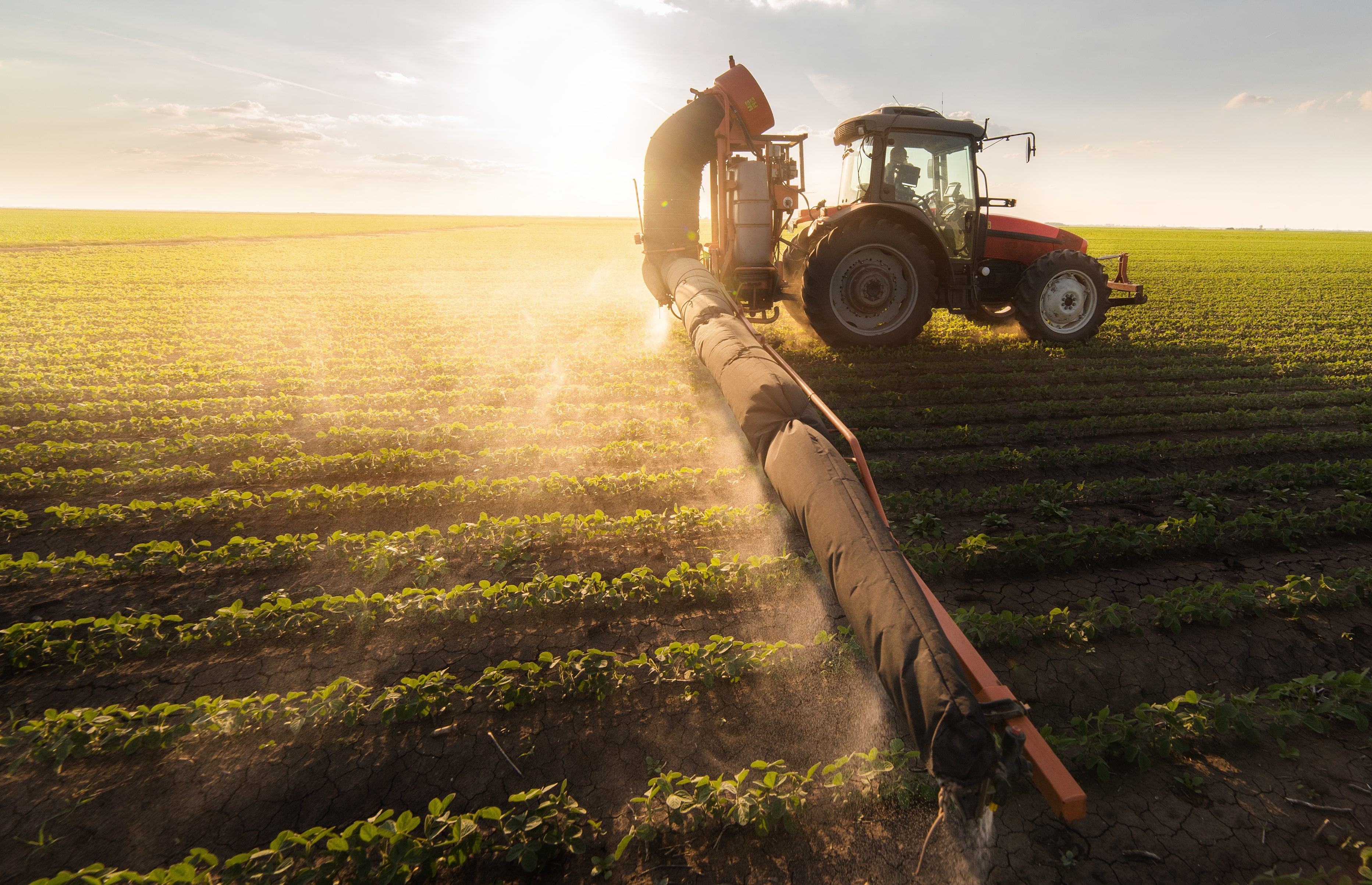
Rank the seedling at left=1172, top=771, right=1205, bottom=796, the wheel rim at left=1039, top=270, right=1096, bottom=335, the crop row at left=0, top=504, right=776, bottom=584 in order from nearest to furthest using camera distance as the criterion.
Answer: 1. the seedling at left=1172, top=771, right=1205, bottom=796
2. the crop row at left=0, top=504, right=776, bottom=584
3. the wheel rim at left=1039, top=270, right=1096, bottom=335

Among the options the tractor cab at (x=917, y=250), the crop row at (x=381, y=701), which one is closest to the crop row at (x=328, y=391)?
the tractor cab at (x=917, y=250)

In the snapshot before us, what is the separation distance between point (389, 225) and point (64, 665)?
83954 millimetres

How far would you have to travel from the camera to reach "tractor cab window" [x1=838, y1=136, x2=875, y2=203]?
829 centimetres

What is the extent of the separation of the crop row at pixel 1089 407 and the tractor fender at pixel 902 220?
7.69 ft

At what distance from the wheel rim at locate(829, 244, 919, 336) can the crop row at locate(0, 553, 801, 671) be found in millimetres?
5327

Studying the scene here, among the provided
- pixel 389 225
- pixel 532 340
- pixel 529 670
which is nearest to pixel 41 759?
pixel 529 670

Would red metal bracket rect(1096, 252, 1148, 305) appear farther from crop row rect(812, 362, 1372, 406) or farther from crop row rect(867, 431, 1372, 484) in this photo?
crop row rect(867, 431, 1372, 484)

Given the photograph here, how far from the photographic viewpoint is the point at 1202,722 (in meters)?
2.68

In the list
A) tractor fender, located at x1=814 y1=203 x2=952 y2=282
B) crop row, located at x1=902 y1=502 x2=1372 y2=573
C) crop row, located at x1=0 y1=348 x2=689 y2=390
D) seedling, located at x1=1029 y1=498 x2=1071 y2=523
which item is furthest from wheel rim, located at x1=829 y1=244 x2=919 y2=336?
crop row, located at x1=902 y1=502 x2=1372 y2=573

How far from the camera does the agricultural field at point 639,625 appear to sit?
2.37 meters

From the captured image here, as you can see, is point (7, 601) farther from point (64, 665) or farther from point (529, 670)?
point (529, 670)

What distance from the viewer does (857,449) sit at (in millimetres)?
2998

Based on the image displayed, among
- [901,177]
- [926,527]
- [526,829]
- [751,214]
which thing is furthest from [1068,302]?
[526,829]

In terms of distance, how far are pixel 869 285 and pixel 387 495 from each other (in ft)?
21.7
